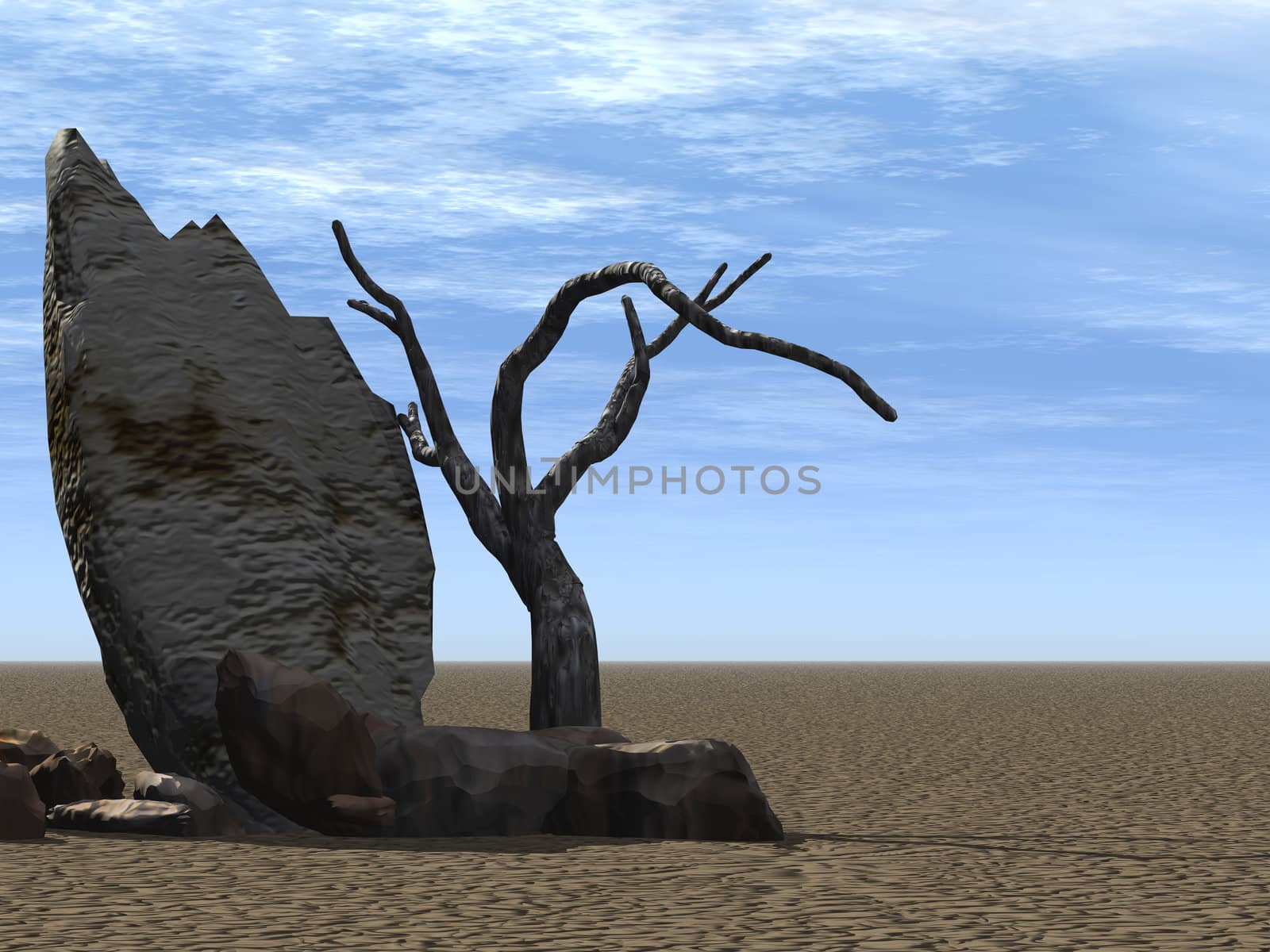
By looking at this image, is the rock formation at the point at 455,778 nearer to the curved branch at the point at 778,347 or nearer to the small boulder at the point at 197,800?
the small boulder at the point at 197,800

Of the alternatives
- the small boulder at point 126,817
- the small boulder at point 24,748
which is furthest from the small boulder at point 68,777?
the small boulder at point 126,817

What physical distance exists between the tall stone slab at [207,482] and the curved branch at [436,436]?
0.77 metres

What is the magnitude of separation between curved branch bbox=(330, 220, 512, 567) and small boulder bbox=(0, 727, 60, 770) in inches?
149

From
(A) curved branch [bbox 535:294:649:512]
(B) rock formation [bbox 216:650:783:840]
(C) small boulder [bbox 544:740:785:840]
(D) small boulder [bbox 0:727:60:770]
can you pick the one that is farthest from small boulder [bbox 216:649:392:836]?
(A) curved branch [bbox 535:294:649:512]

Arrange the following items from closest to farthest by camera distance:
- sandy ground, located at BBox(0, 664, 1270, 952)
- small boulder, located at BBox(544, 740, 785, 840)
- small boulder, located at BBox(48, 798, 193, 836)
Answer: sandy ground, located at BBox(0, 664, 1270, 952) < small boulder, located at BBox(544, 740, 785, 840) < small boulder, located at BBox(48, 798, 193, 836)

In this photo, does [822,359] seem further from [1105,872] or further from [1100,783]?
[1100,783]

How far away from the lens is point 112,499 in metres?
12.2

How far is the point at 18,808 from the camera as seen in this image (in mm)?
10586

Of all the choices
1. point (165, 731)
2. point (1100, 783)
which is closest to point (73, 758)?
point (165, 731)

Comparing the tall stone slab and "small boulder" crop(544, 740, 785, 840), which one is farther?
the tall stone slab

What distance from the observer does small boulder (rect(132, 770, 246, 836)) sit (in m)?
10.9

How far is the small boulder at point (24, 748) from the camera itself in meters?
12.6

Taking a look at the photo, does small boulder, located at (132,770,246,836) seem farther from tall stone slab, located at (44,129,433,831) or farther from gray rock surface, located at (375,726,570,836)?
gray rock surface, located at (375,726,570,836)

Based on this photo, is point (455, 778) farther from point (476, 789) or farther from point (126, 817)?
point (126, 817)
